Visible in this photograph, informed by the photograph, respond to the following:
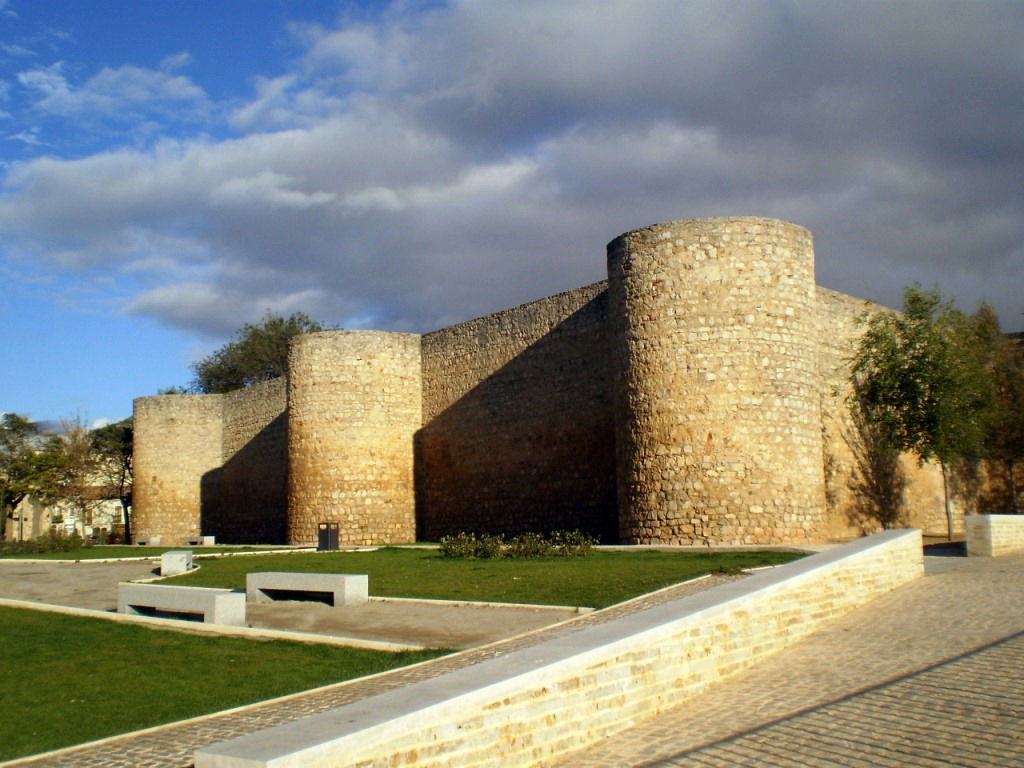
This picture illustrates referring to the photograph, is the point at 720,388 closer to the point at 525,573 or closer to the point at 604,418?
the point at 604,418

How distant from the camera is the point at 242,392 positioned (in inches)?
1314

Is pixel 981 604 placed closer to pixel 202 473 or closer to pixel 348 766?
pixel 348 766

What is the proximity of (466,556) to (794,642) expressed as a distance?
847 cm

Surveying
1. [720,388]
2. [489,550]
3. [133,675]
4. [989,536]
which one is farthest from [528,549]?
[133,675]

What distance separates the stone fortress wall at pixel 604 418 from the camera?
623 inches

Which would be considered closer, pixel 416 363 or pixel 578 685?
pixel 578 685

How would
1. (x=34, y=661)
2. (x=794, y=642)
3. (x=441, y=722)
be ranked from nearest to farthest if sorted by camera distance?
(x=441, y=722) < (x=794, y=642) < (x=34, y=661)

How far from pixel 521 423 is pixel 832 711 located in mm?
16837

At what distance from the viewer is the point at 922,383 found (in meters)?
19.8

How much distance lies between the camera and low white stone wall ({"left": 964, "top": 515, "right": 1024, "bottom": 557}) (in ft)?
42.6

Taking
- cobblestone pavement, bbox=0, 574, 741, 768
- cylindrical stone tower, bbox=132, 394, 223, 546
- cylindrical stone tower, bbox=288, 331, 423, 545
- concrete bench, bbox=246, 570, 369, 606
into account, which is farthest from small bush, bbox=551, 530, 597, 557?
cylindrical stone tower, bbox=132, 394, 223, 546

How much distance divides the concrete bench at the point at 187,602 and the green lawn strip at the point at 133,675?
0.49 m

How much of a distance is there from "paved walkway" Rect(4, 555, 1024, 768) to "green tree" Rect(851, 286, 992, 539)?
1248cm

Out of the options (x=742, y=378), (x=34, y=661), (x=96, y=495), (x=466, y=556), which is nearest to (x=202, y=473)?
(x=96, y=495)
